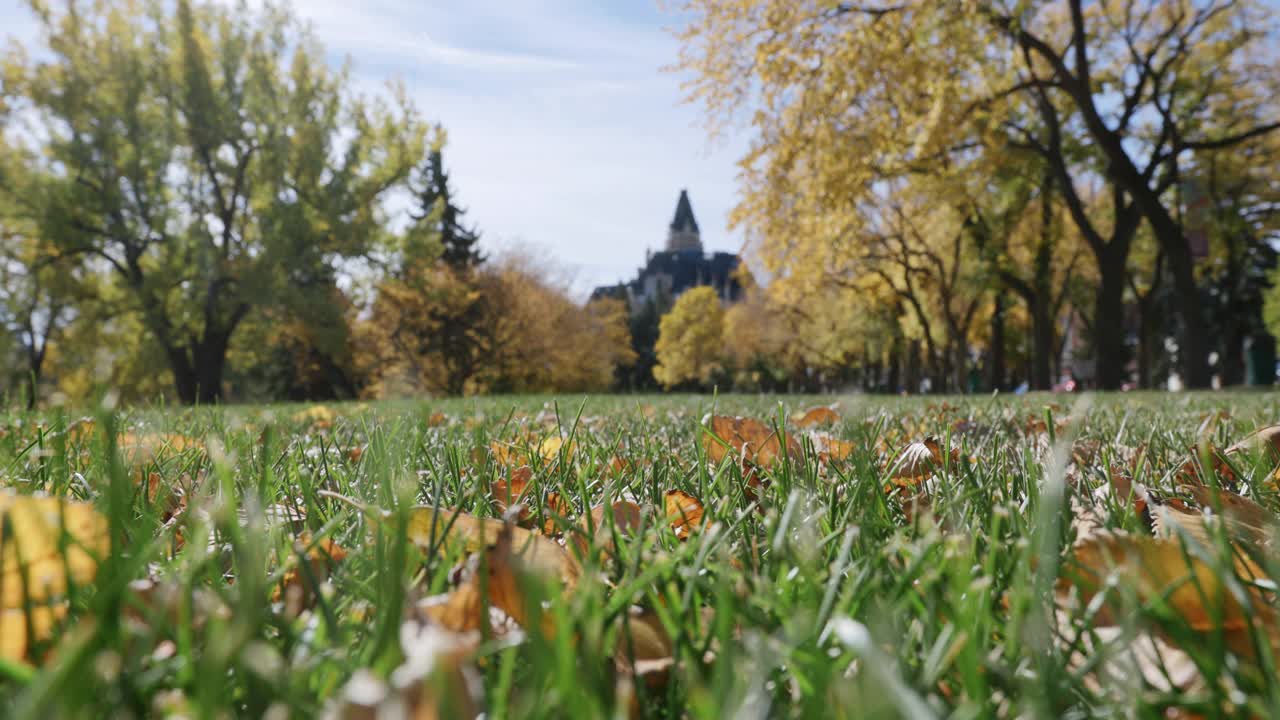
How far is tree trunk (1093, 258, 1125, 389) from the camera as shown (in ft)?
42.2

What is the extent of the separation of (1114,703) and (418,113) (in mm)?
25977

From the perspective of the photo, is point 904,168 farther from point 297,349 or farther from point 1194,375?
point 297,349

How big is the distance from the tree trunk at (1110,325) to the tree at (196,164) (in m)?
19.1

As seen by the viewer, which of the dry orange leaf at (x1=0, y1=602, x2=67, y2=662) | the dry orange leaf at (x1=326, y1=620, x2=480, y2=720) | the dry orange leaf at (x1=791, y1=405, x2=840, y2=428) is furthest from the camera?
the dry orange leaf at (x1=791, y1=405, x2=840, y2=428)

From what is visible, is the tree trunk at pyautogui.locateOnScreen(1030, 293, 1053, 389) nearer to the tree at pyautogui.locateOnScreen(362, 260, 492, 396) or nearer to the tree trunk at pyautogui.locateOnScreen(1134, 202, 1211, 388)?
the tree trunk at pyautogui.locateOnScreen(1134, 202, 1211, 388)

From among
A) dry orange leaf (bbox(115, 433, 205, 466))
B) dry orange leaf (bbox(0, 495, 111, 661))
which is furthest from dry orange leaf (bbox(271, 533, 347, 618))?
dry orange leaf (bbox(115, 433, 205, 466))

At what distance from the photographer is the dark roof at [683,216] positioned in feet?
340

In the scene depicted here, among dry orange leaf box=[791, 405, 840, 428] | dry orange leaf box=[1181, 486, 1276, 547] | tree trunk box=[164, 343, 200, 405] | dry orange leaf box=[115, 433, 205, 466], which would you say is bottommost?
dry orange leaf box=[1181, 486, 1276, 547]

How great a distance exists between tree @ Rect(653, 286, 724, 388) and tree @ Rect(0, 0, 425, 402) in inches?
1186

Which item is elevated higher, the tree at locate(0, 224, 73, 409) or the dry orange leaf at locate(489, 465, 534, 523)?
the tree at locate(0, 224, 73, 409)

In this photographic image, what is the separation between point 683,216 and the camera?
104438 millimetres

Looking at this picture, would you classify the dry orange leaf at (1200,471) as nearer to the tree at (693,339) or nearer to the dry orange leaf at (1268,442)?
the dry orange leaf at (1268,442)

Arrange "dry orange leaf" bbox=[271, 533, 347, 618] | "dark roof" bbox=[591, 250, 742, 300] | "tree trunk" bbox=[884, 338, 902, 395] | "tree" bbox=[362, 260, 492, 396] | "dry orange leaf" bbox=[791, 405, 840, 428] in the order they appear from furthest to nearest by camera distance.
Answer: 1. "dark roof" bbox=[591, 250, 742, 300]
2. "tree trunk" bbox=[884, 338, 902, 395]
3. "tree" bbox=[362, 260, 492, 396]
4. "dry orange leaf" bbox=[791, 405, 840, 428]
5. "dry orange leaf" bbox=[271, 533, 347, 618]

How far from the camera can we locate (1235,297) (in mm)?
31344
